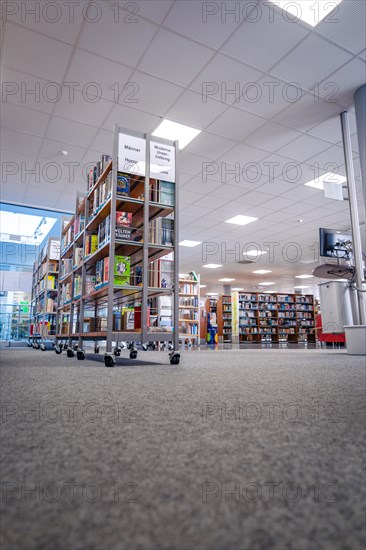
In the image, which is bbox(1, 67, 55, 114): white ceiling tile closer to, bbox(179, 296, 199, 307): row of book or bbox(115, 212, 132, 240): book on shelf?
bbox(115, 212, 132, 240): book on shelf

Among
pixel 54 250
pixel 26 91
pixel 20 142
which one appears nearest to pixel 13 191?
pixel 54 250

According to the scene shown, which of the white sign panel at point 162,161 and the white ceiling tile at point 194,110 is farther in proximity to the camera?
the white ceiling tile at point 194,110

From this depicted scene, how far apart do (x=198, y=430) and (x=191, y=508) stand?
0.30 m

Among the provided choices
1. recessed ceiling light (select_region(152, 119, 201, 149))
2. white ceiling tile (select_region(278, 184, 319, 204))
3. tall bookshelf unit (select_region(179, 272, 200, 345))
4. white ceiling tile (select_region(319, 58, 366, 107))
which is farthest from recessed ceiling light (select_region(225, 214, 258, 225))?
white ceiling tile (select_region(319, 58, 366, 107))

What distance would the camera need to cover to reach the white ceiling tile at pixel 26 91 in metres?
3.71

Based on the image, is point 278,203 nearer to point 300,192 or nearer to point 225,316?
point 300,192

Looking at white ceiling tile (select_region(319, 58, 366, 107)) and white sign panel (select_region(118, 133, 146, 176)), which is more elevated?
white ceiling tile (select_region(319, 58, 366, 107))

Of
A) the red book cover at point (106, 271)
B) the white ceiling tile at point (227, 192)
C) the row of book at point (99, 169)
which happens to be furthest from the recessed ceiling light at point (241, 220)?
the red book cover at point (106, 271)

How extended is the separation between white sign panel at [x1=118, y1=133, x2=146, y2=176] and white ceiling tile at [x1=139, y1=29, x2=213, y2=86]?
45.0 inches

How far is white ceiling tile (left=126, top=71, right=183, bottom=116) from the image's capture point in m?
3.75

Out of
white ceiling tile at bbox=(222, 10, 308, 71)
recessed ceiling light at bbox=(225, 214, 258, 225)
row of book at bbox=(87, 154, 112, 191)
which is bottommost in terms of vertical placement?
row of book at bbox=(87, 154, 112, 191)

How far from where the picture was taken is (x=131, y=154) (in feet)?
9.21

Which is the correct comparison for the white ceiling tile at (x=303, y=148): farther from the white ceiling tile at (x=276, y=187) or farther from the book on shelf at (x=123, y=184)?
the book on shelf at (x=123, y=184)

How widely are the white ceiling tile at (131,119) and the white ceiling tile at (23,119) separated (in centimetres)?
80
